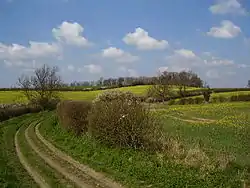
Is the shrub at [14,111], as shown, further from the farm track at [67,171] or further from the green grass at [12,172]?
the green grass at [12,172]

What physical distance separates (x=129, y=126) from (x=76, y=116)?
9206 millimetres

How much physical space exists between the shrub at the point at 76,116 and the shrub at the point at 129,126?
19.1 ft

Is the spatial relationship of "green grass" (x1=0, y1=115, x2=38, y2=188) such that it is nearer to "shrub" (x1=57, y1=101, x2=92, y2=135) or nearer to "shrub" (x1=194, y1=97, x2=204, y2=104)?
"shrub" (x1=57, y1=101, x2=92, y2=135)

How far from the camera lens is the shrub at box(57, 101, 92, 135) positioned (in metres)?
27.1

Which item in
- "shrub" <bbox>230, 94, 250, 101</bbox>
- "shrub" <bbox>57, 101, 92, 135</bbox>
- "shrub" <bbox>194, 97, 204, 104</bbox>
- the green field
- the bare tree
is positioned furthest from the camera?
the bare tree

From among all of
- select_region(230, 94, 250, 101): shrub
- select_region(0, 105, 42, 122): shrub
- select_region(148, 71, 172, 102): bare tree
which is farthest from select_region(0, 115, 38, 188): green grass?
select_region(148, 71, 172, 102): bare tree

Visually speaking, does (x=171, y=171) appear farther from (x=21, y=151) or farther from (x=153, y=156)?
(x=21, y=151)

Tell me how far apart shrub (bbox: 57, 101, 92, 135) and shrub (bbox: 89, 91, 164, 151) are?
5832mm

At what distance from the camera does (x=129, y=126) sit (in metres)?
19.9

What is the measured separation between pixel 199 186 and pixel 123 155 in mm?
5927

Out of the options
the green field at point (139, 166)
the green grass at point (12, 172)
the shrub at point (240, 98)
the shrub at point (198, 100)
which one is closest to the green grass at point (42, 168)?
the green field at point (139, 166)

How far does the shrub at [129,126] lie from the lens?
19.6 m

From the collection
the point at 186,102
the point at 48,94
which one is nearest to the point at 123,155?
the point at 186,102

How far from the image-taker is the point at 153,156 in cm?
1739
